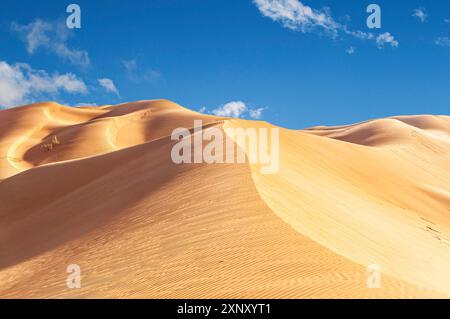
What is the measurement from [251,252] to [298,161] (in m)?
11.3

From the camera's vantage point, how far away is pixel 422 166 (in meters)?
34.1

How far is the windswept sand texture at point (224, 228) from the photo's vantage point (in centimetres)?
614

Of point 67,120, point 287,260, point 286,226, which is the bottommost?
point 287,260

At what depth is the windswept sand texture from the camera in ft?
20.1

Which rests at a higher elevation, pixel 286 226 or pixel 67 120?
pixel 67 120

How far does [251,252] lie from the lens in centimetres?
682

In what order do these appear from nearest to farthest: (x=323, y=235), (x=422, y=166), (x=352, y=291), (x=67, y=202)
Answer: (x=352, y=291), (x=323, y=235), (x=67, y=202), (x=422, y=166)

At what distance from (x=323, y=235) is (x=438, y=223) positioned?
466 inches

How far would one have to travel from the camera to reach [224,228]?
A: 8086 mm
